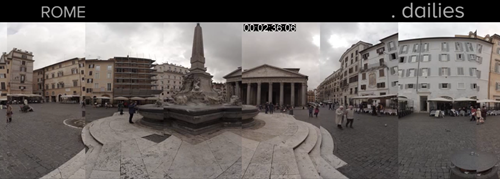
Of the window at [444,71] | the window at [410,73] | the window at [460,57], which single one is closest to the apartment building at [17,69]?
the window at [410,73]

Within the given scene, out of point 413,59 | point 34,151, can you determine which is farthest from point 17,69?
point 413,59

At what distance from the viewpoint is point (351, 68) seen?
4.85m

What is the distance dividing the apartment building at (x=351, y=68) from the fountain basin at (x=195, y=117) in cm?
274

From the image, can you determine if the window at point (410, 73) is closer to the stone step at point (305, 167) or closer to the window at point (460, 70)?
the window at point (460, 70)

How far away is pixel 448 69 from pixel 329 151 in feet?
30.4

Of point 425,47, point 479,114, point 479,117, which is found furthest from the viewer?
point 479,117

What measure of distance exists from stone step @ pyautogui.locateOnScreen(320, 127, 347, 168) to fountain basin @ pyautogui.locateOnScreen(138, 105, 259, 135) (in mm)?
1969

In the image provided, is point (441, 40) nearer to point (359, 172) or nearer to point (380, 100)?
point (380, 100)

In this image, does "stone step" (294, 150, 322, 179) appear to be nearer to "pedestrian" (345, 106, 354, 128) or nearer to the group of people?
"pedestrian" (345, 106, 354, 128)

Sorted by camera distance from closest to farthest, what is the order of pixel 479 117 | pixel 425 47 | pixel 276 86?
pixel 425 47, pixel 479 117, pixel 276 86

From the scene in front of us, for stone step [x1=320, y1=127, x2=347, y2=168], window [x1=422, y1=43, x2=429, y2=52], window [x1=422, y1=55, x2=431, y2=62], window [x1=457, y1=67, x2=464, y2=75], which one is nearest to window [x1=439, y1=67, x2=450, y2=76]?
window [x1=457, y1=67, x2=464, y2=75]

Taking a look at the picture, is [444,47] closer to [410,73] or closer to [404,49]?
[410,73]

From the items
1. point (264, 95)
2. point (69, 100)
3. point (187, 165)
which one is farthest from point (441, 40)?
point (69, 100)

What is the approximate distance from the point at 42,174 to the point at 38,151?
1565 mm
